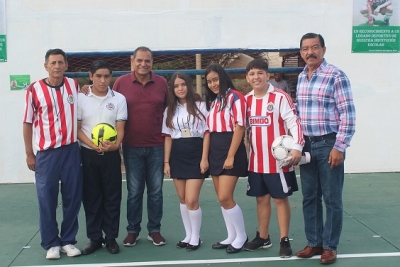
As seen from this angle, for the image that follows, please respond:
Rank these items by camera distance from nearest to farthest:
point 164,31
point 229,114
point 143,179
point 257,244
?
point 229,114 → point 257,244 → point 143,179 → point 164,31

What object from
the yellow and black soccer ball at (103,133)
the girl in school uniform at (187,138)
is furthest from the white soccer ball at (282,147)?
the yellow and black soccer ball at (103,133)

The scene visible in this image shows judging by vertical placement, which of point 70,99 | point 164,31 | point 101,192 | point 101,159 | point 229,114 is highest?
point 164,31

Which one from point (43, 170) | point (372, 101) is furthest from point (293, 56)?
point (43, 170)

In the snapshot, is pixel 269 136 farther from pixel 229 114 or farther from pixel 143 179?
pixel 143 179

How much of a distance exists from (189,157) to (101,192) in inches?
36.9

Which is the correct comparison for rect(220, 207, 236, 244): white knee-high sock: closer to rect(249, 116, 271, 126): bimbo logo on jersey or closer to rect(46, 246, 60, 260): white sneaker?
rect(249, 116, 271, 126): bimbo logo on jersey

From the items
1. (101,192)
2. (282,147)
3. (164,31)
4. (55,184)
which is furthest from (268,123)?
(164,31)

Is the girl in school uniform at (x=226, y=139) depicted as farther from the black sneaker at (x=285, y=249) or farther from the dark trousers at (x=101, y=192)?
the dark trousers at (x=101, y=192)

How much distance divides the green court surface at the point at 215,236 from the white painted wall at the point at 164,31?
6.08 feet

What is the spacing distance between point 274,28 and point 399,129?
2869 millimetres

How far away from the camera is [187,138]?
4.55 meters

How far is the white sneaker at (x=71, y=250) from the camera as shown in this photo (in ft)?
14.9

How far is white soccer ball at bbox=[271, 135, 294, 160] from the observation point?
161 inches

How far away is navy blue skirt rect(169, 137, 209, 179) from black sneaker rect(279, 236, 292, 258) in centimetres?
96
